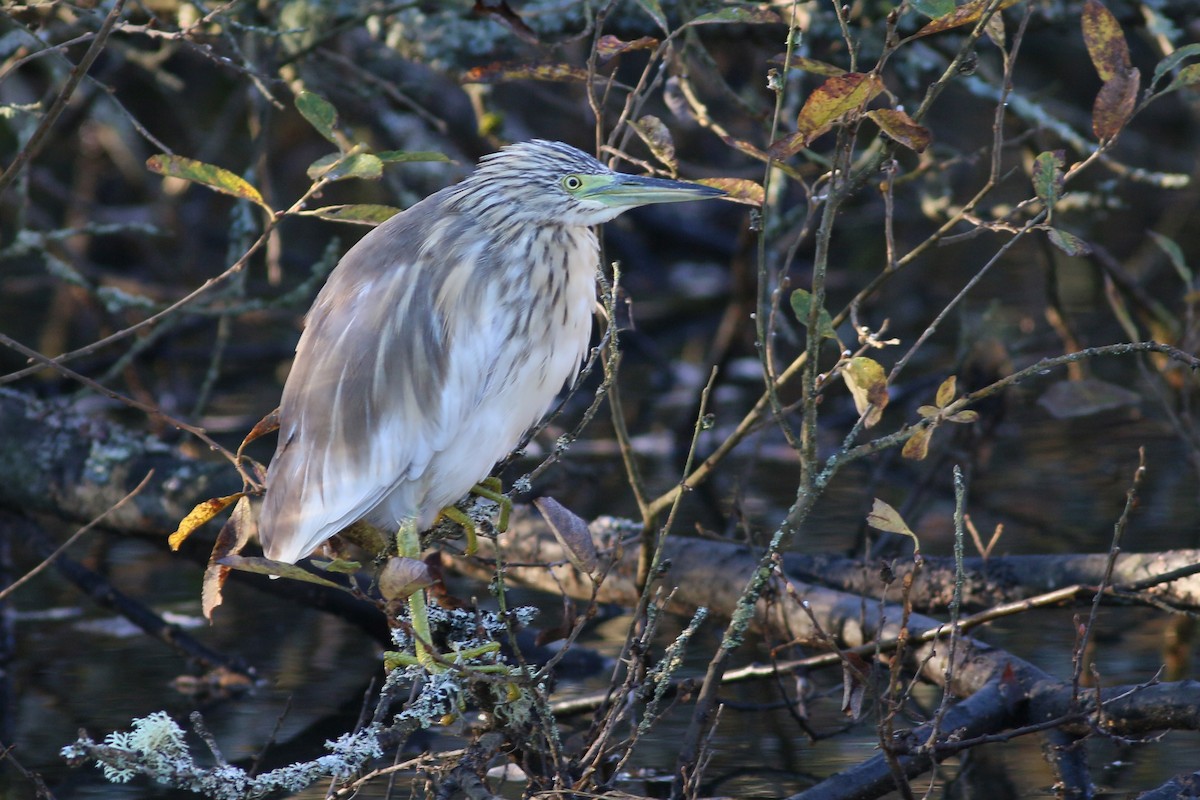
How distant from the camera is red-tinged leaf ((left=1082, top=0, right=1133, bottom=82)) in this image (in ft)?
7.00

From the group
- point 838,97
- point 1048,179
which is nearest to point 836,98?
point 838,97

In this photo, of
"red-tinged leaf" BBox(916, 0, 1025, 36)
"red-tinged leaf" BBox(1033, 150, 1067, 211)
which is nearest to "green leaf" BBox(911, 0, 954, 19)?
"red-tinged leaf" BBox(916, 0, 1025, 36)

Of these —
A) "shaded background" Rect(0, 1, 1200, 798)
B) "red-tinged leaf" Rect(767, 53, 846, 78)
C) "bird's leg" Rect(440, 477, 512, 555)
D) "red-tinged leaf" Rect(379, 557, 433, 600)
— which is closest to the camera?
"red-tinged leaf" Rect(379, 557, 433, 600)

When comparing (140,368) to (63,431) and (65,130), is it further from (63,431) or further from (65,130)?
(63,431)

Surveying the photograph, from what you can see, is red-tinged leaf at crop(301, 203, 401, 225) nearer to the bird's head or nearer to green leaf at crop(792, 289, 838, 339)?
the bird's head

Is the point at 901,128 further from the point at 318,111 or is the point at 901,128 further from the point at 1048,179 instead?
the point at 318,111

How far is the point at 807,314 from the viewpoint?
2104 millimetres

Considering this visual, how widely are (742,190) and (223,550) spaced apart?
0.89 metres

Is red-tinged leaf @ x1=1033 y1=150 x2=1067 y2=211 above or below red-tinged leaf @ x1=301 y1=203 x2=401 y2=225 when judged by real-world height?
above

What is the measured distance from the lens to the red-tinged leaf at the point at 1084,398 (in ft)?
10.5

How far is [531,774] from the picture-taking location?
2.14 metres

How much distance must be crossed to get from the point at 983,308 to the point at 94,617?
3.96 m

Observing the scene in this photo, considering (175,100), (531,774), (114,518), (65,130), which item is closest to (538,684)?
(531,774)

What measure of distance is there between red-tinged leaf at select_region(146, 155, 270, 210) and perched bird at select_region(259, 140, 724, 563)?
0.30 meters
